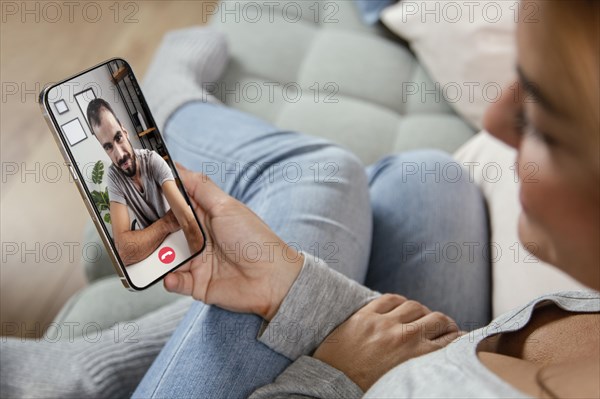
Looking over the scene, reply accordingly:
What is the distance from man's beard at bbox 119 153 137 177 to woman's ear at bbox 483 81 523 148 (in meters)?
0.38

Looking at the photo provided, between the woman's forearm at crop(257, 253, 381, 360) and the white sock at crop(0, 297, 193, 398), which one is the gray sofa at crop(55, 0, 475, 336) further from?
the woman's forearm at crop(257, 253, 381, 360)

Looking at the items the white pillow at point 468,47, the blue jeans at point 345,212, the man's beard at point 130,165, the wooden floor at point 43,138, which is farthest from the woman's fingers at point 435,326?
the wooden floor at point 43,138

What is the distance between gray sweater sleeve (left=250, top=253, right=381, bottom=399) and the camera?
0.67 meters

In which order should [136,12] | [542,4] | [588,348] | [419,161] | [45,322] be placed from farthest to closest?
1. [136,12]
2. [45,322]
3. [419,161]
4. [588,348]
5. [542,4]

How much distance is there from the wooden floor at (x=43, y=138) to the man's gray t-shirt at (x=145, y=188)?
61 cm

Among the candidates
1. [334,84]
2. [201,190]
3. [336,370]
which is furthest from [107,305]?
[334,84]

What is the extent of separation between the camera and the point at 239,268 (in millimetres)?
734

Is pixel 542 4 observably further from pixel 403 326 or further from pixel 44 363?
pixel 44 363

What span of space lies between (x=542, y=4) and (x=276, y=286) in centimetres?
42

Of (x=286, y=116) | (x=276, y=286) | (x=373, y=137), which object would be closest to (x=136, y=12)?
(x=286, y=116)

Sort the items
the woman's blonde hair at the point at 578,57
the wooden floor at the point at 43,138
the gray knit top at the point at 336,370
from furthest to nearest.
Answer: the wooden floor at the point at 43,138, the gray knit top at the point at 336,370, the woman's blonde hair at the point at 578,57

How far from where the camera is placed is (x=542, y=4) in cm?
39

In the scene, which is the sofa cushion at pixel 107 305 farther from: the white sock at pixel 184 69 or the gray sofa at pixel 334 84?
the white sock at pixel 184 69

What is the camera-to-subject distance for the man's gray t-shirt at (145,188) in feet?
2.24
